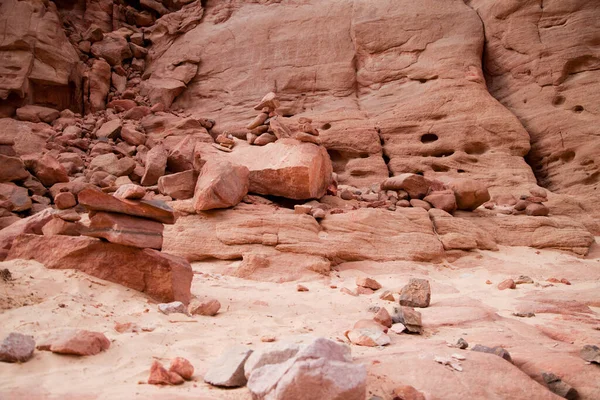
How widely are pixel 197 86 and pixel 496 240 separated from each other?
10285 mm

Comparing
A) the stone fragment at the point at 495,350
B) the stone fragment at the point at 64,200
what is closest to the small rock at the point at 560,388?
the stone fragment at the point at 495,350

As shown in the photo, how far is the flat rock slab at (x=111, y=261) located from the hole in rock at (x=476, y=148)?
337 inches

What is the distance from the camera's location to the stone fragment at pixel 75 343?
230 cm

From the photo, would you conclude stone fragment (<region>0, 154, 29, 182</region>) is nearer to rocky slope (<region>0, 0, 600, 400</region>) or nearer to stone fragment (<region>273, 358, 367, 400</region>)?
rocky slope (<region>0, 0, 600, 400</region>)

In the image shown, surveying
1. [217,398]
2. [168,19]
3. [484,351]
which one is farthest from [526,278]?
[168,19]

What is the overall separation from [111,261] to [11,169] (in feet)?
20.2

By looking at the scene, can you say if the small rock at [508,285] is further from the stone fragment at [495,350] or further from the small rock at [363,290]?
the stone fragment at [495,350]

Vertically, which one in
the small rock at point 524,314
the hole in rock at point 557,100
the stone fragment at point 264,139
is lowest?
the small rock at point 524,314

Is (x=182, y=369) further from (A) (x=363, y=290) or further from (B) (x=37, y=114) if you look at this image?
(B) (x=37, y=114)

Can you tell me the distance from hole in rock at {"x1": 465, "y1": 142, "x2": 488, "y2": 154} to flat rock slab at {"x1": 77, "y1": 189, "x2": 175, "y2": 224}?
27.3 feet

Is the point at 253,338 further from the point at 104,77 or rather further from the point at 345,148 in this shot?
the point at 104,77

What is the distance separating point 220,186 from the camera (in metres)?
6.64

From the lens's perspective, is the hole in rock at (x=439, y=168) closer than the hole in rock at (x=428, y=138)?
Yes

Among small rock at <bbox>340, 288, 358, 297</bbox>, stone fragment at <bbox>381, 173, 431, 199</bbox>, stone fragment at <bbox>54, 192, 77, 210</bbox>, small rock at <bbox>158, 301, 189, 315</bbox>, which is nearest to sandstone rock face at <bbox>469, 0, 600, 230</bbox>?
stone fragment at <bbox>381, 173, 431, 199</bbox>
